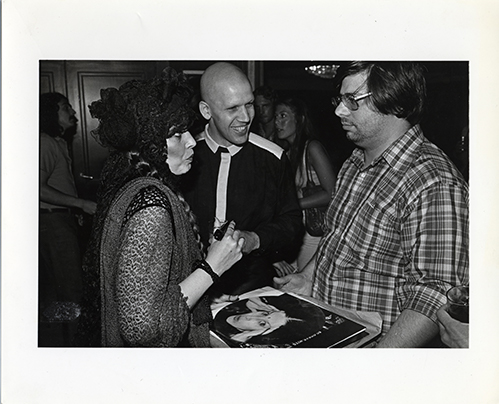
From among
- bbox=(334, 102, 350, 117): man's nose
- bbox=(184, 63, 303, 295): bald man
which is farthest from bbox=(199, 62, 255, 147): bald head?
bbox=(334, 102, 350, 117): man's nose

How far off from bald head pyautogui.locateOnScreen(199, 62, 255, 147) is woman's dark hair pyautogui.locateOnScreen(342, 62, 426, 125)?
323mm

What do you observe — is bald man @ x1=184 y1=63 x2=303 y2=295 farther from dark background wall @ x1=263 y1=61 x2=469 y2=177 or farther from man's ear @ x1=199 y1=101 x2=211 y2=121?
dark background wall @ x1=263 y1=61 x2=469 y2=177

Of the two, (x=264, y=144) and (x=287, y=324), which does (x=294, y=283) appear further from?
(x=264, y=144)

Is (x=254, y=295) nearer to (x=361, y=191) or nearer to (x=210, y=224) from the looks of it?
(x=210, y=224)

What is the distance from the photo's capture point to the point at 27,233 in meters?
1.63

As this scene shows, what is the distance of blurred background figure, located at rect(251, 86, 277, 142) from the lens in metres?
1.59

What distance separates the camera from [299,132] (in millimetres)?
1652

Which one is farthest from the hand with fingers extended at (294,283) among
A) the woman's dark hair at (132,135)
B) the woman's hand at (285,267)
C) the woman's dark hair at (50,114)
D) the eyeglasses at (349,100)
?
the woman's dark hair at (50,114)
